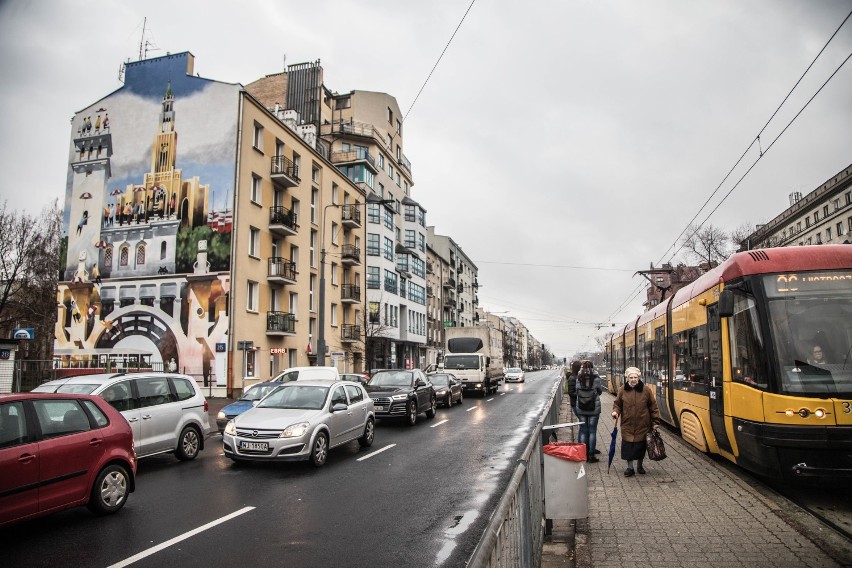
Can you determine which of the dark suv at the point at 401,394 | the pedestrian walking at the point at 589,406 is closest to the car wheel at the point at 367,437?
the dark suv at the point at 401,394

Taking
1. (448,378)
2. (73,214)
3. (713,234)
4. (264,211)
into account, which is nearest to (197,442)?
(448,378)

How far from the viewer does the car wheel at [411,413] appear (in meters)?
17.6

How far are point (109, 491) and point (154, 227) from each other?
2721 centimetres

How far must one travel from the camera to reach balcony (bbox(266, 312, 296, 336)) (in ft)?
106

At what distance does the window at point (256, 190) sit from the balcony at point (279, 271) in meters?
3.38

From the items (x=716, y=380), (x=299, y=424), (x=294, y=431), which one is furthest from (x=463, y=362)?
(x=716, y=380)

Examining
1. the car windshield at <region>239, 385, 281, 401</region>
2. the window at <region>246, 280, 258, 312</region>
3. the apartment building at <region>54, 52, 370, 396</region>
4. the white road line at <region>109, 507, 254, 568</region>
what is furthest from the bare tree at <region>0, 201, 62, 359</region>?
the white road line at <region>109, 507, 254, 568</region>

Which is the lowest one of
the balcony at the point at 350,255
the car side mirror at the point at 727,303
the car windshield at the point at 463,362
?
the car windshield at the point at 463,362

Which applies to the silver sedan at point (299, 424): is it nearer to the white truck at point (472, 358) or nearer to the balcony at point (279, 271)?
the white truck at point (472, 358)

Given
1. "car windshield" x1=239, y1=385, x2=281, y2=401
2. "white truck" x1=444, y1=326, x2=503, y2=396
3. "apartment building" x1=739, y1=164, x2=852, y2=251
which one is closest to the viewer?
"car windshield" x1=239, y1=385, x2=281, y2=401

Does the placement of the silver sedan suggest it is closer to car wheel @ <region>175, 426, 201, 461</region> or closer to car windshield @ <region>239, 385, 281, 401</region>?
car wheel @ <region>175, 426, 201, 461</region>

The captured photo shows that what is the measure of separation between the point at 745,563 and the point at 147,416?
9.21 meters

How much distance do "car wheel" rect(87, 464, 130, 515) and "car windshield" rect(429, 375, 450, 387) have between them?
60.3 feet

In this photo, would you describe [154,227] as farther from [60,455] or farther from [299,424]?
[60,455]
